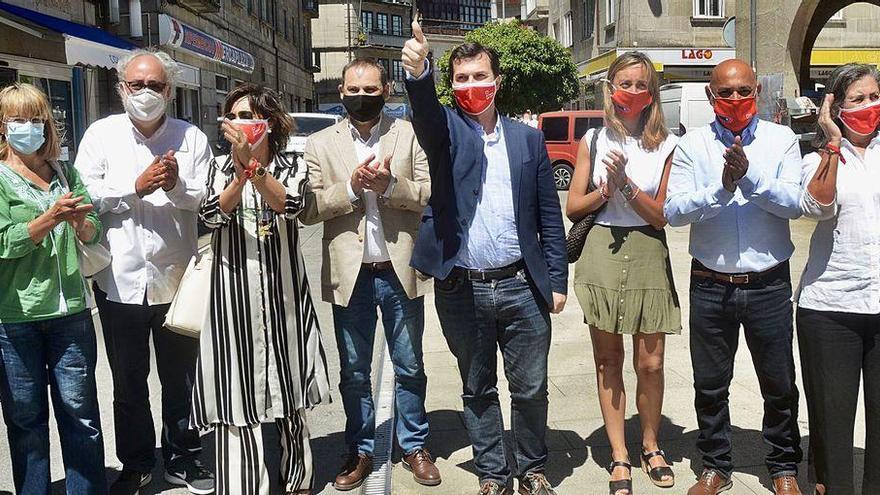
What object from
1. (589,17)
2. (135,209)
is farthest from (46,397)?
(589,17)

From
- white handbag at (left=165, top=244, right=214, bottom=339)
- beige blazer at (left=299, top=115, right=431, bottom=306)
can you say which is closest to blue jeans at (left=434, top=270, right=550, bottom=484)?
beige blazer at (left=299, top=115, right=431, bottom=306)

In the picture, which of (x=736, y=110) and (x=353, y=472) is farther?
(x=353, y=472)

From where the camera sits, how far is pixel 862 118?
3293 mm

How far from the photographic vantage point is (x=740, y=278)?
11.9 ft

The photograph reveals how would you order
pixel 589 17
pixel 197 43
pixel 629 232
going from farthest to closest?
pixel 589 17, pixel 197 43, pixel 629 232

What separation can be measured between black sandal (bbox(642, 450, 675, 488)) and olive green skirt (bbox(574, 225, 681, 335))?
0.67 metres

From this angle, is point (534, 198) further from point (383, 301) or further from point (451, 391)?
point (451, 391)

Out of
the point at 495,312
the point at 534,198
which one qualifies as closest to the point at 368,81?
the point at 534,198

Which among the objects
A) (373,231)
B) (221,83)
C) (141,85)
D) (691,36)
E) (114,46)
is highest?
(691,36)

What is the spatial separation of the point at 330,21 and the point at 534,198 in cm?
6483

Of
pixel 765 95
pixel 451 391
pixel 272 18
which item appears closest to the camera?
pixel 451 391

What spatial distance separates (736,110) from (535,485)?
192cm

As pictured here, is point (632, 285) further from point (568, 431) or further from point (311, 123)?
point (311, 123)

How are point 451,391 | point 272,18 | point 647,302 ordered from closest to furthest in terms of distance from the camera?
1. point 647,302
2. point 451,391
3. point 272,18
